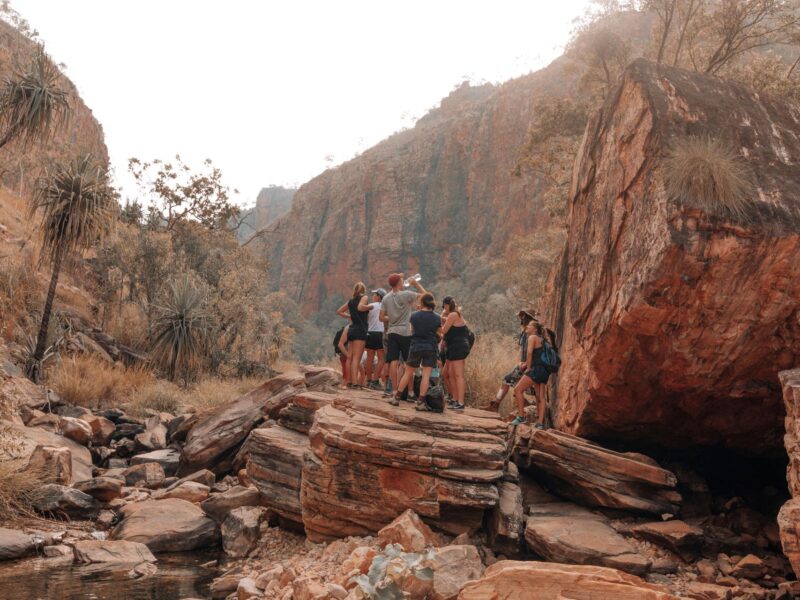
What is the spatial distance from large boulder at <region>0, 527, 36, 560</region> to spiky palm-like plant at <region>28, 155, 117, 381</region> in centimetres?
866

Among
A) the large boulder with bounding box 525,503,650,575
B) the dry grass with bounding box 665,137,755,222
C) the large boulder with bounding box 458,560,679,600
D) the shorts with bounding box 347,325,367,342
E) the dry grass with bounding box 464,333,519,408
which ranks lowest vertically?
the large boulder with bounding box 525,503,650,575

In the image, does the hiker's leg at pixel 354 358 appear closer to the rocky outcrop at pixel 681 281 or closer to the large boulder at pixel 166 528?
the large boulder at pixel 166 528

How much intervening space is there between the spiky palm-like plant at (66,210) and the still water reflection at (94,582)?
9.54m

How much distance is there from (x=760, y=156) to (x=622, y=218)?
1.57m

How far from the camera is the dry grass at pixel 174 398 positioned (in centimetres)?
1568

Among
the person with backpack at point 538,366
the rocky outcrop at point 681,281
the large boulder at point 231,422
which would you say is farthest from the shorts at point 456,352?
the large boulder at point 231,422

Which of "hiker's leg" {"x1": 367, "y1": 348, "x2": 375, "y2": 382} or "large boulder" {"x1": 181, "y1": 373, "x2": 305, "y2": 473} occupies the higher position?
"hiker's leg" {"x1": 367, "y1": 348, "x2": 375, "y2": 382}

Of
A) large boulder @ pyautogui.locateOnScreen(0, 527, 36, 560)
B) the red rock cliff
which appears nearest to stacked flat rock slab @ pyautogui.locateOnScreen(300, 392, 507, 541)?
large boulder @ pyautogui.locateOnScreen(0, 527, 36, 560)

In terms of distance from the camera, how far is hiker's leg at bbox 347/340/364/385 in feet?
32.4

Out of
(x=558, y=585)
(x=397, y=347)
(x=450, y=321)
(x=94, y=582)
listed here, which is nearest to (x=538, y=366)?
(x=450, y=321)

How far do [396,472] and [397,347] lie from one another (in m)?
2.50

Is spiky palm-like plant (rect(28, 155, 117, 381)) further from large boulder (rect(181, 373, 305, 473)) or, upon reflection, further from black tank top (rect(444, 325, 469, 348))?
black tank top (rect(444, 325, 469, 348))

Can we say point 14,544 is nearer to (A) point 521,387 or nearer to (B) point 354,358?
(B) point 354,358

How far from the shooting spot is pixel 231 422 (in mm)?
12141
